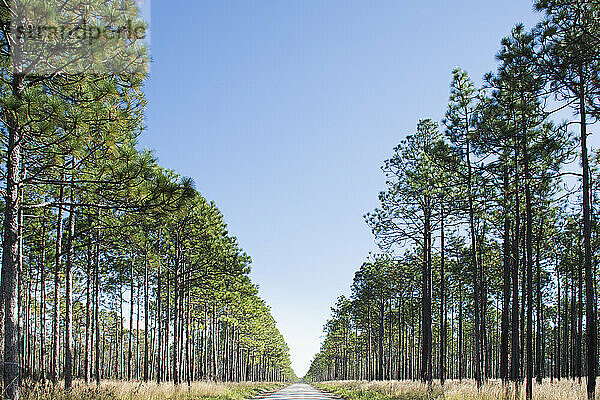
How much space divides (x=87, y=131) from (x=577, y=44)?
1059 cm

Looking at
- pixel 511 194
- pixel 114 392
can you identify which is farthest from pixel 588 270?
pixel 114 392

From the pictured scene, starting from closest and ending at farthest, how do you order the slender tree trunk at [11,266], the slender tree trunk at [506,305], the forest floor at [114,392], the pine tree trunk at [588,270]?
the slender tree trunk at [11,266] < the pine tree trunk at [588,270] < the forest floor at [114,392] < the slender tree trunk at [506,305]

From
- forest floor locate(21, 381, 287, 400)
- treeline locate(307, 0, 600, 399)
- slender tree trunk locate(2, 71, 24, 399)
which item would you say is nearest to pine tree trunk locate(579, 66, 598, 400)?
treeline locate(307, 0, 600, 399)

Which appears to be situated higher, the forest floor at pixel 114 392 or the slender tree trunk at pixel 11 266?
the slender tree trunk at pixel 11 266

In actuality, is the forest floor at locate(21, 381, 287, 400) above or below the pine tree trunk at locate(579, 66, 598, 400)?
below

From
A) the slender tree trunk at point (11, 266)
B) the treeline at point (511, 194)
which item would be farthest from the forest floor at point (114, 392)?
the treeline at point (511, 194)

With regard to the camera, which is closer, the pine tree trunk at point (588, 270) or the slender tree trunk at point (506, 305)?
the pine tree trunk at point (588, 270)

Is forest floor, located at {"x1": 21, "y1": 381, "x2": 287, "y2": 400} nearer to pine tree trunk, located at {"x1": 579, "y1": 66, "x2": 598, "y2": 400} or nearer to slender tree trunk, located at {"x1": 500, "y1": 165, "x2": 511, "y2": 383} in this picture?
slender tree trunk, located at {"x1": 500, "y1": 165, "x2": 511, "y2": 383}

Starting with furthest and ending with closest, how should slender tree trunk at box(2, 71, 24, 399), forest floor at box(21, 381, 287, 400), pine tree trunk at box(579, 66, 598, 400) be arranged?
forest floor at box(21, 381, 287, 400), pine tree trunk at box(579, 66, 598, 400), slender tree trunk at box(2, 71, 24, 399)

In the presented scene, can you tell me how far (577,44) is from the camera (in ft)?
35.8

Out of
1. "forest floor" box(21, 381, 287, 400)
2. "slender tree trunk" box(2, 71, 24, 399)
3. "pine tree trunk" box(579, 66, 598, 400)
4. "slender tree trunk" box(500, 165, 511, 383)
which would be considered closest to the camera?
"slender tree trunk" box(2, 71, 24, 399)

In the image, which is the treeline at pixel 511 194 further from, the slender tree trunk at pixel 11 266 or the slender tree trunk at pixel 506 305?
the slender tree trunk at pixel 11 266

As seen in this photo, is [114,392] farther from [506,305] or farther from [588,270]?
[506,305]

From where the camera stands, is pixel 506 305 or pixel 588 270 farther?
pixel 506 305
